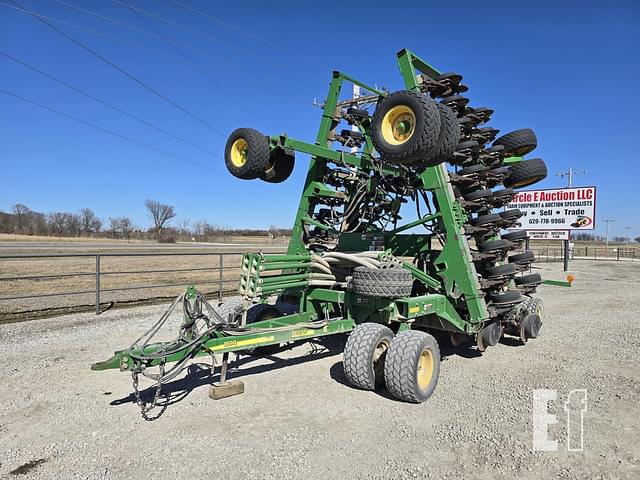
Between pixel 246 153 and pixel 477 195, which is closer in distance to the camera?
pixel 246 153

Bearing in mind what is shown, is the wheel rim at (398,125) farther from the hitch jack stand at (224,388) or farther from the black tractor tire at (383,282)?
the hitch jack stand at (224,388)

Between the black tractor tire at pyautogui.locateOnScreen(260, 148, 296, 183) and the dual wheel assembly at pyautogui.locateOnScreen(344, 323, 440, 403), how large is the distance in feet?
9.59

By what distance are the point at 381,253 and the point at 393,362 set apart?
1403mm

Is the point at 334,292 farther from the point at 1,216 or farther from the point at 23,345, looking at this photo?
the point at 1,216

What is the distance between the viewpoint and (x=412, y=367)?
4547mm

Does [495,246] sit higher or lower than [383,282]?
higher

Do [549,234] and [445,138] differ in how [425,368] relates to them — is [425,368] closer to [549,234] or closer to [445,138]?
[445,138]

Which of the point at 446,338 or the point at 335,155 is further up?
the point at 335,155

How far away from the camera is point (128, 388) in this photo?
4.87m

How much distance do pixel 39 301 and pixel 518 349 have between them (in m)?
10.6

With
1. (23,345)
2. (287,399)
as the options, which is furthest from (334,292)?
(23,345)

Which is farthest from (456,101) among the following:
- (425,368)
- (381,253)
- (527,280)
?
(425,368)

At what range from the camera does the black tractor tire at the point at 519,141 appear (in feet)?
23.3

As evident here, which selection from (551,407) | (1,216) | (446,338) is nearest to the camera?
(551,407)
